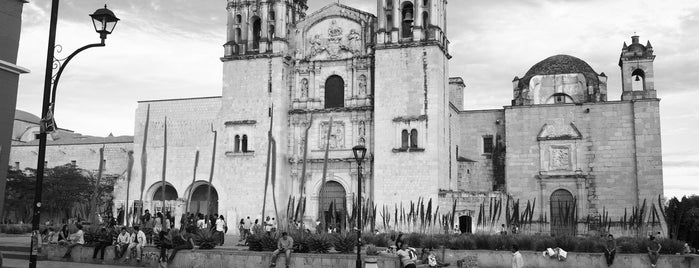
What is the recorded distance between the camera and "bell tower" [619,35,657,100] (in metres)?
35.0

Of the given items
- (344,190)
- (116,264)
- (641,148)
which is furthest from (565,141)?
(116,264)

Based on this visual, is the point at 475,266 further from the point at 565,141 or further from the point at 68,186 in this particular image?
the point at 68,186

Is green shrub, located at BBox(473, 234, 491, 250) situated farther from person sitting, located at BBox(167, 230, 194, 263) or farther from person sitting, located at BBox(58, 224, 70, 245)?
person sitting, located at BBox(58, 224, 70, 245)

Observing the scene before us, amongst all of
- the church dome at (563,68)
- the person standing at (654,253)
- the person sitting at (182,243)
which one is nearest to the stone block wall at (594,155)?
the church dome at (563,68)

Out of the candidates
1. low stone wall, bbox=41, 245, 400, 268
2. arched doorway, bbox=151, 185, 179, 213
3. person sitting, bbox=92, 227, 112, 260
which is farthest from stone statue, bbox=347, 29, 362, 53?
person sitting, bbox=92, 227, 112, 260

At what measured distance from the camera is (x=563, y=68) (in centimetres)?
3875

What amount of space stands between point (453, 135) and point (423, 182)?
5103mm

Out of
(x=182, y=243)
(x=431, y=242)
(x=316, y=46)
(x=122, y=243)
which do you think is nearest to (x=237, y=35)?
(x=316, y=46)

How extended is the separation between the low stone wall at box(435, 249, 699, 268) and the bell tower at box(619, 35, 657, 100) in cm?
1687

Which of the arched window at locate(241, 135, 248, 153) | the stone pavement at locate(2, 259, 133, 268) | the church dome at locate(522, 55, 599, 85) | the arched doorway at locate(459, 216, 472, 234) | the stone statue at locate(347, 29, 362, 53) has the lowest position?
the stone pavement at locate(2, 259, 133, 268)

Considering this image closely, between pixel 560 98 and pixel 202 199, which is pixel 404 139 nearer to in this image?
pixel 560 98

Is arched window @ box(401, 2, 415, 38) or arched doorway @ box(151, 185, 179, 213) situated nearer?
arched window @ box(401, 2, 415, 38)

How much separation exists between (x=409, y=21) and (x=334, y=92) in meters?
5.48

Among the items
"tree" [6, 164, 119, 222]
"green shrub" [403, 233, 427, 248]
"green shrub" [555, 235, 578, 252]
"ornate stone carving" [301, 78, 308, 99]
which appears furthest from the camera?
"tree" [6, 164, 119, 222]
